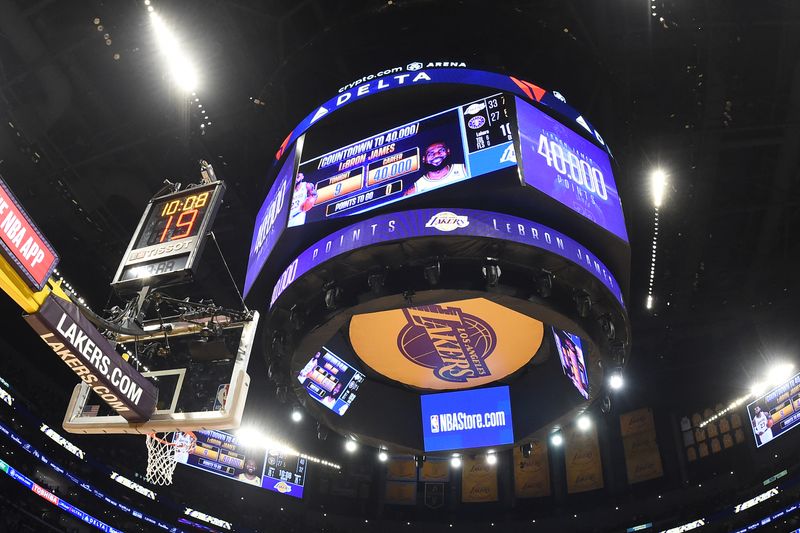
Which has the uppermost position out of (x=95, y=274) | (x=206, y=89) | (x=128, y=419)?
(x=206, y=89)

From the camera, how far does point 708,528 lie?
15.3m

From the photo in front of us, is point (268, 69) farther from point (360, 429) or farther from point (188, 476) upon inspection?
point (188, 476)

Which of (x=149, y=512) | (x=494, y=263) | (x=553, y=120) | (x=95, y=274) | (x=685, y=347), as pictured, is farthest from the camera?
(x=685, y=347)

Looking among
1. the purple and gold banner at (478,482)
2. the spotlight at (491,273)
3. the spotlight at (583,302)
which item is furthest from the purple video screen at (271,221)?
the purple and gold banner at (478,482)

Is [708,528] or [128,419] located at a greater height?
[708,528]

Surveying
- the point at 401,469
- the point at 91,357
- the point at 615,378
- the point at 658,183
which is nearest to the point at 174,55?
the point at 91,357

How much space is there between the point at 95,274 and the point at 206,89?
6410 mm

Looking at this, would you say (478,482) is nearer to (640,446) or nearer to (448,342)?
(640,446)

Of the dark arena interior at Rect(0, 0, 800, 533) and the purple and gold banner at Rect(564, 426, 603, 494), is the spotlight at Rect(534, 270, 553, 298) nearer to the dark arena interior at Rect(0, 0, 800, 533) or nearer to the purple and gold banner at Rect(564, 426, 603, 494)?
the dark arena interior at Rect(0, 0, 800, 533)

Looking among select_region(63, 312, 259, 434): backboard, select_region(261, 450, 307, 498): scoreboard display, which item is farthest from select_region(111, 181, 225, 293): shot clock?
select_region(261, 450, 307, 498): scoreboard display

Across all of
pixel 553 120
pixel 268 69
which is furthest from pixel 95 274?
pixel 553 120

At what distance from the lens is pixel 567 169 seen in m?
8.26

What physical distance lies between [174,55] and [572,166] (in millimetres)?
6938

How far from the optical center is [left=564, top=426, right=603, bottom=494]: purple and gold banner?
17938 millimetres
